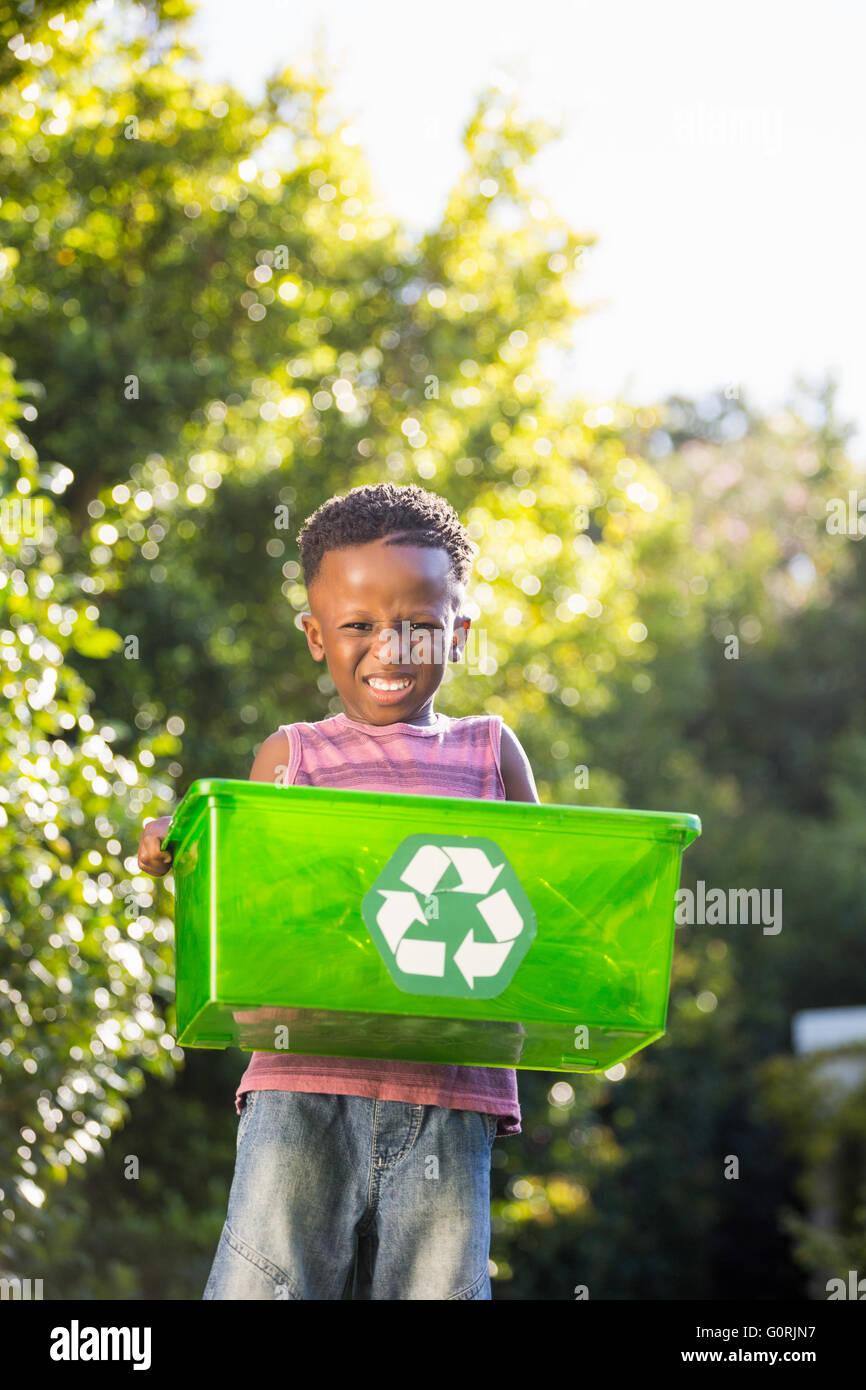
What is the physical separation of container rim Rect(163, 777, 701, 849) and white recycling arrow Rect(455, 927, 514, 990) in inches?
6.8

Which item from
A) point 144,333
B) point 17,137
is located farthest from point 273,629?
point 17,137

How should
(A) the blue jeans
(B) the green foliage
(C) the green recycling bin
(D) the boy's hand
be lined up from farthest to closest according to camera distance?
(B) the green foliage < (D) the boy's hand < (A) the blue jeans < (C) the green recycling bin

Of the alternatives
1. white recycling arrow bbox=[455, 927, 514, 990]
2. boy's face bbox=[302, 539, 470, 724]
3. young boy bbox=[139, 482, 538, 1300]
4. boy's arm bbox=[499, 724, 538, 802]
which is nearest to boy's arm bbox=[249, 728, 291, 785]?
young boy bbox=[139, 482, 538, 1300]

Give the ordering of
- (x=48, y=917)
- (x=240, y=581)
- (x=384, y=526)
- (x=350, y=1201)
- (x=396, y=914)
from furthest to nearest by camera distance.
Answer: (x=240, y=581) → (x=48, y=917) → (x=384, y=526) → (x=350, y=1201) → (x=396, y=914)

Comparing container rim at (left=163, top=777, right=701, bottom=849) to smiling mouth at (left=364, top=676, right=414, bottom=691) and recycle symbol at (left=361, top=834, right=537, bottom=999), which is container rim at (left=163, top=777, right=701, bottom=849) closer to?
recycle symbol at (left=361, top=834, right=537, bottom=999)

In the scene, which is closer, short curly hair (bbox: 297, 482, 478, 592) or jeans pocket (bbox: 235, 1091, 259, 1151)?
jeans pocket (bbox: 235, 1091, 259, 1151)

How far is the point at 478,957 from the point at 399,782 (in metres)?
0.37

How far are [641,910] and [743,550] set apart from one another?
58.9 feet

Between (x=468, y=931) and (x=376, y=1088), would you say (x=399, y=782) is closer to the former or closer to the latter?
(x=468, y=931)

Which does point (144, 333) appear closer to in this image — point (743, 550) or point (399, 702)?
point (399, 702)

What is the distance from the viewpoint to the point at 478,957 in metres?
2.03

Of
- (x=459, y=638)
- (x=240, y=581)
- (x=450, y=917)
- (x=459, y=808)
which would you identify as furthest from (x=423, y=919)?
(x=240, y=581)

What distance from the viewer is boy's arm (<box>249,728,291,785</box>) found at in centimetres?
232

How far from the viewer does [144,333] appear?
807 centimetres
